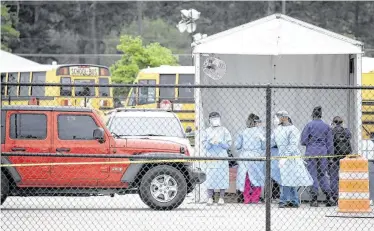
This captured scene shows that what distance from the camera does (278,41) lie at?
719 inches

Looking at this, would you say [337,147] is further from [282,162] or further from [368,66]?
[368,66]

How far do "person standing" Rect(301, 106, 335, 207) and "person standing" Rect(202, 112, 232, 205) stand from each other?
54.2 inches

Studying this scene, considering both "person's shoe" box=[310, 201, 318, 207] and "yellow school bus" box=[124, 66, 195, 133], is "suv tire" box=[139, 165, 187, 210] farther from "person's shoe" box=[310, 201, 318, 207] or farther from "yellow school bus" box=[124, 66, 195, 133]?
"yellow school bus" box=[124, 66, 195, 133]

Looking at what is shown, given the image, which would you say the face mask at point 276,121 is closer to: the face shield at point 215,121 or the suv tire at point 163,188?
the face shield at point 215,121

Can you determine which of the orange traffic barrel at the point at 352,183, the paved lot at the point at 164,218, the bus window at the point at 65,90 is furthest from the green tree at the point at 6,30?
the orange traffic barrel at the point at 352,183

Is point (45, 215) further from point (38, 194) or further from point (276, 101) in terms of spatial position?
point (276, 101)

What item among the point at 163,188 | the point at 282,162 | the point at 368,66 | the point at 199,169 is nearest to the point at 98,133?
the point at 163,188

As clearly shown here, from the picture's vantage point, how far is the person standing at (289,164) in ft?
58.5

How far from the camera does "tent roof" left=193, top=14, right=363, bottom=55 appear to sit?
1816 cm

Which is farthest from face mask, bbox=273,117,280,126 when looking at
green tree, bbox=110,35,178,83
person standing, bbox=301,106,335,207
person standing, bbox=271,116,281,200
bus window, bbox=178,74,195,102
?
green tree, bbox=110,35,178,83

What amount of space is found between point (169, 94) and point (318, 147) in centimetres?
1759

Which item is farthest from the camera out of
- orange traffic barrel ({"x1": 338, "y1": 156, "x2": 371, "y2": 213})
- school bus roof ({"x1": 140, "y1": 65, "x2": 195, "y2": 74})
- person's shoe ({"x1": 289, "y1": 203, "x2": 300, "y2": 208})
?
school bus roof ({"x1": 140, "y1": 65, "x2": 195, "y2": 74})

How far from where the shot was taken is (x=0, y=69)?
23188 mm

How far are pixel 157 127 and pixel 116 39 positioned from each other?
40318 millimetres
